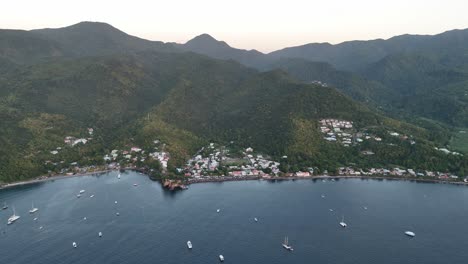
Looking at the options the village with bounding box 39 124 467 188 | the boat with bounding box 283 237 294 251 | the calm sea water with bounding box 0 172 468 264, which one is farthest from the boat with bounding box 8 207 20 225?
the boat with bounding box 283 237 294 251

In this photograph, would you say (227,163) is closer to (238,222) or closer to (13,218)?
(238,222)

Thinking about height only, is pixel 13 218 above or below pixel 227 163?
below

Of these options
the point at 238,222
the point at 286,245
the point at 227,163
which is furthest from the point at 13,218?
the point at 286,245

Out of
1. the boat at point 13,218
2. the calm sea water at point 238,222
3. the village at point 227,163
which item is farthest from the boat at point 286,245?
the boat at point 13,218

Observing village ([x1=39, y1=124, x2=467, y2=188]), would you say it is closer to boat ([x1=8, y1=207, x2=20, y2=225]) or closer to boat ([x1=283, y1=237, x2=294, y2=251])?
boat ([x1=8, y1=207, x2=20, y2=225])

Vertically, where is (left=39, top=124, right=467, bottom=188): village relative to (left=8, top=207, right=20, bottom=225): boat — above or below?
above

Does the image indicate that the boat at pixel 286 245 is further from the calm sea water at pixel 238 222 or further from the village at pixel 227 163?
the village at pixel 227 163

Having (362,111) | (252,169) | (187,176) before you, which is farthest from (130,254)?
(362,111)

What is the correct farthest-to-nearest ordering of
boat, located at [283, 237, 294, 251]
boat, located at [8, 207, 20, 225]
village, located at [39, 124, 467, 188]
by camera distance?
1. village, located at [39, 124, 467, 188]
2. boat, located at [8, 207, 20, 225]
3. boat, located at [283, 237, 294, 251]
